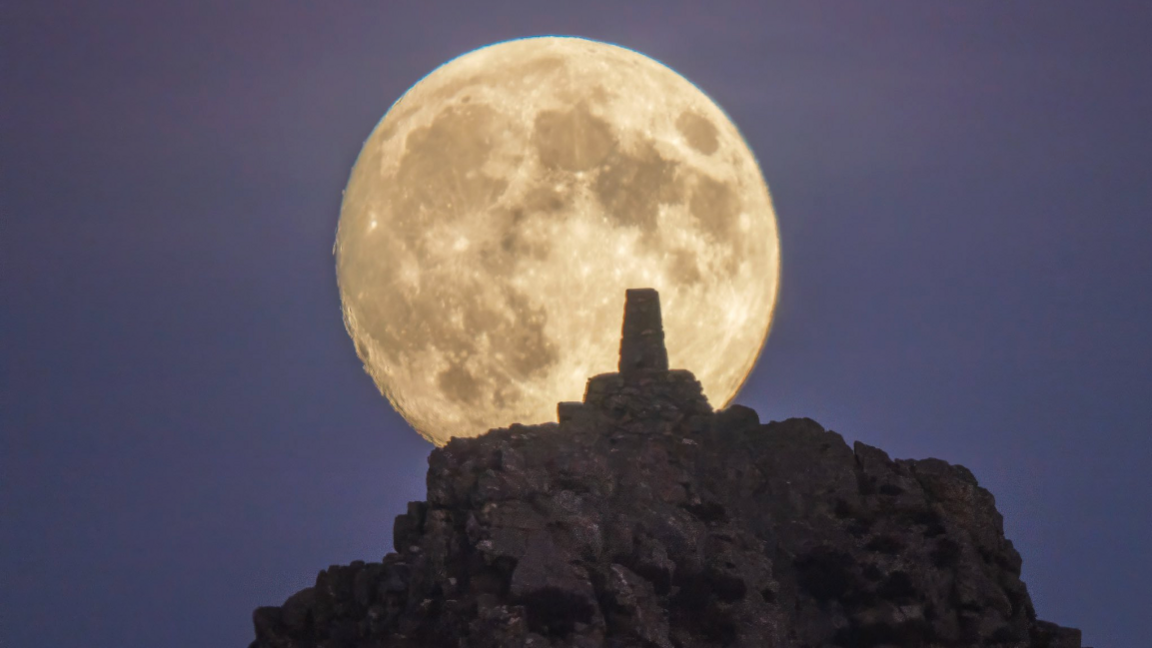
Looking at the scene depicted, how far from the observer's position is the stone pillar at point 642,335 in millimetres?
56094

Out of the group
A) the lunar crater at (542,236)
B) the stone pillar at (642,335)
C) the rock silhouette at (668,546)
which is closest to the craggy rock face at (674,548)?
the rock silhouette at (668,546)

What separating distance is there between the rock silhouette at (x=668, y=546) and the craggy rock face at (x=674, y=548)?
0.21 ft

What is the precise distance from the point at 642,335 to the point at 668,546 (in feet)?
30.3

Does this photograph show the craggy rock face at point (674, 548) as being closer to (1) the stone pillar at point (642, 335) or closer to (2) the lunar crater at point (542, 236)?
(1) the stone pillar at point (642, 335)

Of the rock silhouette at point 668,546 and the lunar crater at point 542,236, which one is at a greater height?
the lunar crater at point 542,236

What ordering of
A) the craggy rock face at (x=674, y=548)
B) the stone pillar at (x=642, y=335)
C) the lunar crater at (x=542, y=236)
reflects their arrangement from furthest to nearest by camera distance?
the lunar crater at (x=542, y=236) < the stone pillar at (x=642, y=335) < the craggy rock face at (x=674, y=548)

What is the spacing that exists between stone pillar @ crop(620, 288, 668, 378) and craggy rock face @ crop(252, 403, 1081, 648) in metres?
0.77

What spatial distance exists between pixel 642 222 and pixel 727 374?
7957mm

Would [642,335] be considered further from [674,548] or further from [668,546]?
[674,548]

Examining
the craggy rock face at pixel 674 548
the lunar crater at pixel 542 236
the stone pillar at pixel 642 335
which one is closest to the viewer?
the craggy rock face at pixel 674 548

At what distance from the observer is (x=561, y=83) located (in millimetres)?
61094

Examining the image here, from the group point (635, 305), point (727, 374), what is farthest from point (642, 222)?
point (727, 374)

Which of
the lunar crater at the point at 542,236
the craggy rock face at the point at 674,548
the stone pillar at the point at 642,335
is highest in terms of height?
the lunar crater at the point at 542,236

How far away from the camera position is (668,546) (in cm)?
5075
